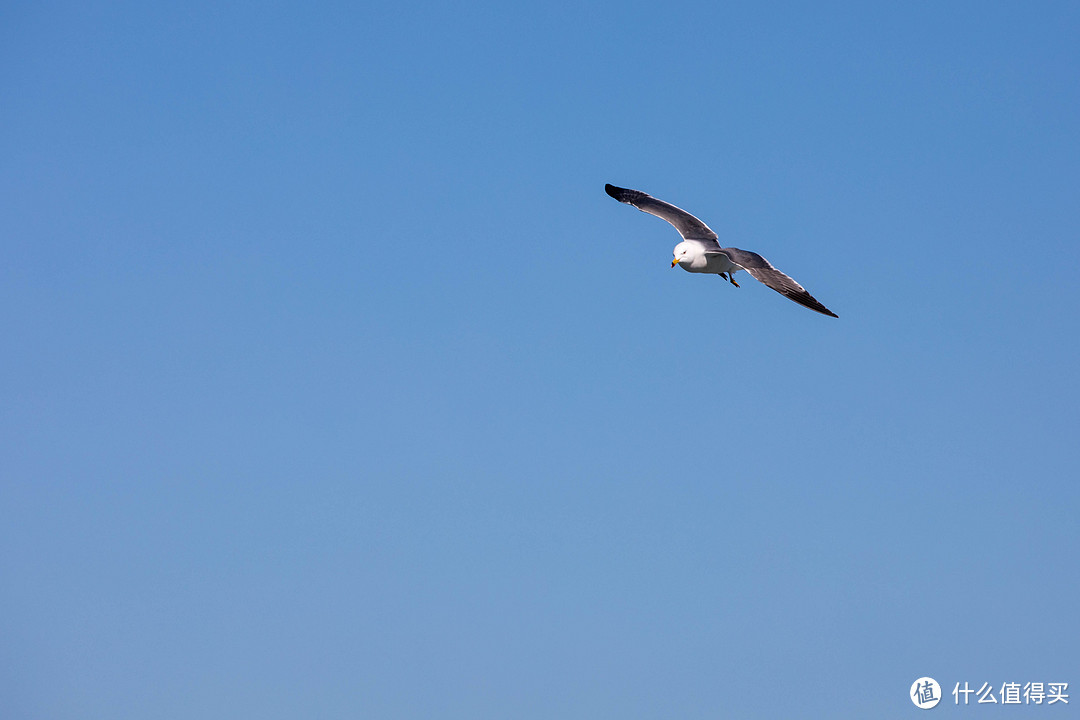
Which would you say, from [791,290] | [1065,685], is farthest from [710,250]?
[1065,685]

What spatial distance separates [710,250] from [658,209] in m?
7.12

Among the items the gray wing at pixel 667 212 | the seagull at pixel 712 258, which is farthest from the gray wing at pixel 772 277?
the gray wing at pixel 667 212

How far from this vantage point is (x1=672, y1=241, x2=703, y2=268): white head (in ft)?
139

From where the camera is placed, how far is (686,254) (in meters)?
42.6

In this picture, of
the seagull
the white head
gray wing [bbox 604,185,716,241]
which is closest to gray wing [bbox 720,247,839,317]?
the seagull

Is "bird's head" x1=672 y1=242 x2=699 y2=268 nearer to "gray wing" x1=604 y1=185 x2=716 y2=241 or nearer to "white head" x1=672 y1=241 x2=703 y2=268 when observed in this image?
"white head" x1=672 y1=241 x2=703 y2=268

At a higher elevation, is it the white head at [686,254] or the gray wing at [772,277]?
the white head at [686,254]

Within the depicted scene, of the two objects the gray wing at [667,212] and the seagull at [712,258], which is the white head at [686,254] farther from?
the gray wing at [667,212]

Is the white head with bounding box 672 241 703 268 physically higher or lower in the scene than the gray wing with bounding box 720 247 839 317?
higher

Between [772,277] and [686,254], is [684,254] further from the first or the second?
[772,277]

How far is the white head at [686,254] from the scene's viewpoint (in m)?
42.5

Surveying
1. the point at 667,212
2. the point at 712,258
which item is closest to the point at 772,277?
the point at 712,258

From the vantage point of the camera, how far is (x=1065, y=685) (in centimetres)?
5441

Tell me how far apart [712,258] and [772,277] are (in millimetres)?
3220
